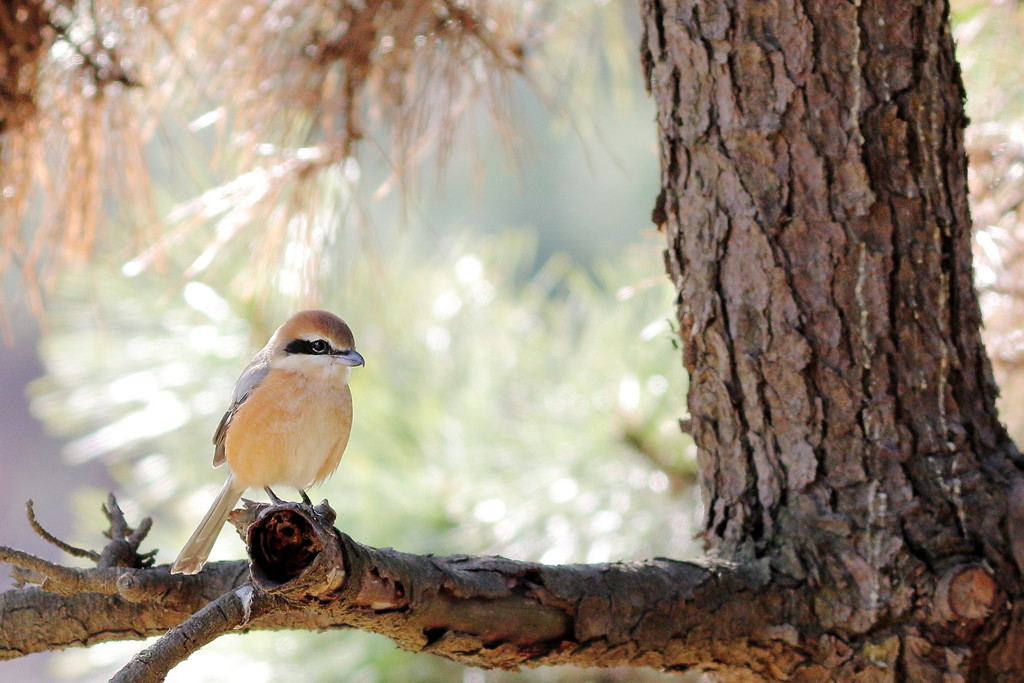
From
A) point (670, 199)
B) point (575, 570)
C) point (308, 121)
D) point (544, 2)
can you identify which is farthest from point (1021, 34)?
point (575, 570)

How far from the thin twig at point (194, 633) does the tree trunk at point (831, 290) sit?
775 mm

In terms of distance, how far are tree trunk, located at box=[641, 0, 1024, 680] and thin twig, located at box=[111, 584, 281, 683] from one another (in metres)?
0.78

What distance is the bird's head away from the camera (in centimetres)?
210

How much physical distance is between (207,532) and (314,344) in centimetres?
46

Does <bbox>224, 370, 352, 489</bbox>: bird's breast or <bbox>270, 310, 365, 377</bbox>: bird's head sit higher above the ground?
<bbox>270, 310, 365, 377</bbox>: bird's head

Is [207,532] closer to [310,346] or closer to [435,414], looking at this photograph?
[310,346]

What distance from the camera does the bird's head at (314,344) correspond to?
6.89 ft

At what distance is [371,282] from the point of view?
9.53ft

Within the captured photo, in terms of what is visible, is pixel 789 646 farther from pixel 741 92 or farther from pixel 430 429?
pixel 430 429

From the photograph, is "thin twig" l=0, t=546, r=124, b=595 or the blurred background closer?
"thin twig" l=0, t=546, r=124, b=595

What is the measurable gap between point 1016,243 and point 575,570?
1.45m

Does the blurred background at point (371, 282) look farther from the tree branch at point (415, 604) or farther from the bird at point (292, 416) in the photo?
the tree branch at point (415, 604)

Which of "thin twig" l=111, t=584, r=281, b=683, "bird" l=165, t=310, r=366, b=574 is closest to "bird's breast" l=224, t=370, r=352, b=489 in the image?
"bird" l=165, t=310, r=366, b=574

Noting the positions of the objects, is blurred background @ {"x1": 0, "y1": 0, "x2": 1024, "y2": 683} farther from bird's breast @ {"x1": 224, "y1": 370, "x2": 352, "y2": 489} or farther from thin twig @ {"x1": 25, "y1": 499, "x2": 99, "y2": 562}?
thin twig @ {"x1": 25, "y1": 499, "x2": 99, "y2": 562}
